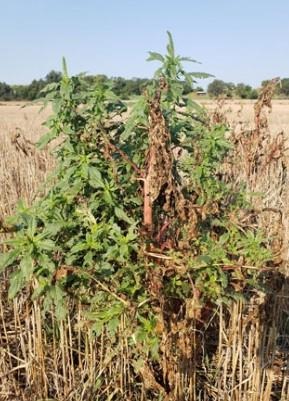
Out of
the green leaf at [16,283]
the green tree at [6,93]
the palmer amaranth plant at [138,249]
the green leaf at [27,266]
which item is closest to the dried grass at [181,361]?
the palmer amaranth plant at [138,249]

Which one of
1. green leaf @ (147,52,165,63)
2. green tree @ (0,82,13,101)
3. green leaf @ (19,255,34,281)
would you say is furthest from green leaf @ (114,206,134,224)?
green tree @ (0,82,13,101)

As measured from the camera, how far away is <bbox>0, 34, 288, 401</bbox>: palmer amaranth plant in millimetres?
1555

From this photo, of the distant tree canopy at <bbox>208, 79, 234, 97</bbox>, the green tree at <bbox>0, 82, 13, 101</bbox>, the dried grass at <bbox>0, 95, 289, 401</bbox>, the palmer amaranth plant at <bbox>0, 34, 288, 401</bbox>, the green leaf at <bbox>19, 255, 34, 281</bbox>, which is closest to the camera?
the green leaf at <bbox>19, 255, 34, 281</bbox>

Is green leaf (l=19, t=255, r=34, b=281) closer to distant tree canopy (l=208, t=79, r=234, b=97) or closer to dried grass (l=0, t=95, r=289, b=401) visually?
dried grass (l=0, t=95, r=289, b=401)

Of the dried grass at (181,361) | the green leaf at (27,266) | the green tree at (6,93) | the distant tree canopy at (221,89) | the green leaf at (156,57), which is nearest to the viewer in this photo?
the green leaf at (27,266)

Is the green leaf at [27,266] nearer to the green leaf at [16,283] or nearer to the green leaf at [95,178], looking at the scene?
the green leaf at [16,283]

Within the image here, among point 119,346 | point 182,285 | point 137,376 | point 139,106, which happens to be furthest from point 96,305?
point 139,106

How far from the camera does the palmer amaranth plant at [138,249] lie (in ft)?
5.10

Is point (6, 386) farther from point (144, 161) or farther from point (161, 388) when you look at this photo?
point (144, 161)

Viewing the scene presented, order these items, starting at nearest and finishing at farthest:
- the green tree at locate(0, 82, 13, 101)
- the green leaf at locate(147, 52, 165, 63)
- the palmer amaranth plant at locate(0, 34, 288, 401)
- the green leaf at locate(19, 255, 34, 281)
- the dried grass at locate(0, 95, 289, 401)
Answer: the green leaf at locate(19, 255, 34, 281) < the palmer amaranth plant at locate(0, 34, 288, 401) < the green leaf at locate(147, 52, 165, 63) < the dried grass at locate(0, 95, 289, 401) < the green tree at locate(0, 82, 13, 101)

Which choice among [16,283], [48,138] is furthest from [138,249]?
[48,138]

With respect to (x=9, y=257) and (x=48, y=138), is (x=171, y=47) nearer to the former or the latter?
(x=48, y=138)

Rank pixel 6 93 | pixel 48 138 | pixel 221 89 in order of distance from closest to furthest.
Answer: pixel 48 138 → pixel 221 89 → pixel 6 93

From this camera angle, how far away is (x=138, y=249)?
1.60m
